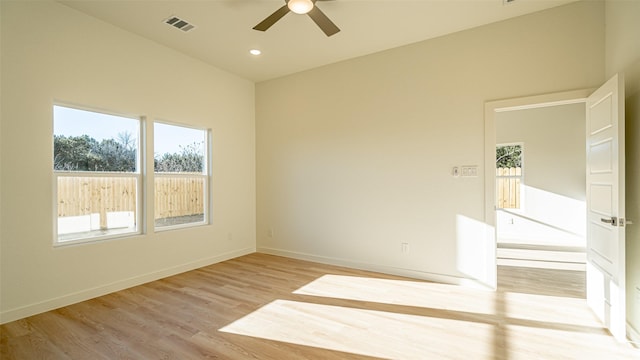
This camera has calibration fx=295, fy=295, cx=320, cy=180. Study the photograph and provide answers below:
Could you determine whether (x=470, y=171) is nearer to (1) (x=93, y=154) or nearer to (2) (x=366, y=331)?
(2) (x=366, y=331)

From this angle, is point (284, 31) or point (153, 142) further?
point (153, 142)

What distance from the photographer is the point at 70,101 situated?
3.10 metres

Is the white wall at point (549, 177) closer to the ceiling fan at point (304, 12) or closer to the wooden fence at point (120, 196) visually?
the ceiling fan at point (304, 12)

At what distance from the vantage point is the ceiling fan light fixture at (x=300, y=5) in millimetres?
2572

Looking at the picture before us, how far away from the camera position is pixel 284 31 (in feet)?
11.8

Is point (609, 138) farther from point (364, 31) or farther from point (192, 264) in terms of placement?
point (192, 264)

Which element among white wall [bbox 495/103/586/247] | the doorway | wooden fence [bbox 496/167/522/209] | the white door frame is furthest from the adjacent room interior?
wooden fence [bbox 496/167/522/209]

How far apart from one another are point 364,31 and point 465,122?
166 centimetres

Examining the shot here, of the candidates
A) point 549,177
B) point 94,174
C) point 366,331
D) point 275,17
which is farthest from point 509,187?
point 94,174

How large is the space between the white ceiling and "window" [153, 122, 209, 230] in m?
1.18

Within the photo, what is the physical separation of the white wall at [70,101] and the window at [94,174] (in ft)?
0.44

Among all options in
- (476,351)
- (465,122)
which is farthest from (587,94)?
(476,351)

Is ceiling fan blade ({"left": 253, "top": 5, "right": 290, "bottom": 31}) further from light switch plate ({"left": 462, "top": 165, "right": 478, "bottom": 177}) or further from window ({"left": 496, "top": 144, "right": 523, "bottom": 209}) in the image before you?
window ({"left": 496, "top": 144, "right": 523, "bottom": 209})

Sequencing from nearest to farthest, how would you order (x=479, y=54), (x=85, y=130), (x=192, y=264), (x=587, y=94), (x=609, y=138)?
1. (x=609, y=138)
2. (x=587, y=94)
3. (x=85, y=130)
4. (x=479, y=54)
5. (x=192, y=264)
